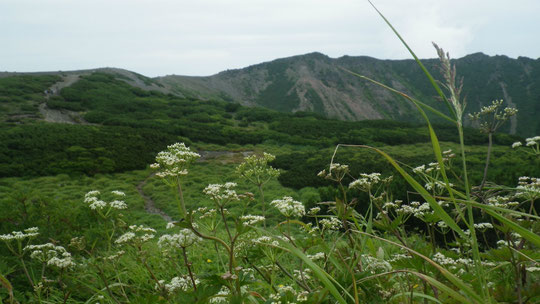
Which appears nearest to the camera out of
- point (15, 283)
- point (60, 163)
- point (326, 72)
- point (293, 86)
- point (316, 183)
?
point (15, 283)

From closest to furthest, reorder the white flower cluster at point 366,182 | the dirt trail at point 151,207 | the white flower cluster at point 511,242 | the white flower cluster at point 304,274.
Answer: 1. the white flower cluster at point 511,242
2. the white flower cluster at point 304,274
3. the white flower cluster at point 366,182
4. the dirt trail at point 151,207

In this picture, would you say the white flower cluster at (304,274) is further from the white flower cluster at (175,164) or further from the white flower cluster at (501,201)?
the white flower cluster at (501,201)

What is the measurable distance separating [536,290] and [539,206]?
8.06 metres

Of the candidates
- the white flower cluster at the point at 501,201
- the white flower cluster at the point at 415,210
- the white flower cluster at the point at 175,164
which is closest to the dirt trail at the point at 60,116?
the white flower cluster at the point at 175,164

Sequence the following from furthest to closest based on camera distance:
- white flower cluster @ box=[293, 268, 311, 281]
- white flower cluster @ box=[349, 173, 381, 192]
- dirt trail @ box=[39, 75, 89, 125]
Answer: dirt trail @ box=[39, 75, 89, 125], white flower cluster @ box=[349, 173, 381, 192], white flower cluster @ box=[293, 268, 311, 281]

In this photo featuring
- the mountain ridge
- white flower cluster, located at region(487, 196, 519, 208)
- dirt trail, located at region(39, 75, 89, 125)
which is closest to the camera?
white flower cluster, located at region(487, 196, 519, 208)

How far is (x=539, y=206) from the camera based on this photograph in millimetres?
7902

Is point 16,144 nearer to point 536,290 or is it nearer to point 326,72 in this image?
point 536,290

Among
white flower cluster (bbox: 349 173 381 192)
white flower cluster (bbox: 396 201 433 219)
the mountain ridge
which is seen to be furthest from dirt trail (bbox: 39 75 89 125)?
the mountain ridge

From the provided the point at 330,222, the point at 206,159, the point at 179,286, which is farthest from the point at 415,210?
the point at 206,159

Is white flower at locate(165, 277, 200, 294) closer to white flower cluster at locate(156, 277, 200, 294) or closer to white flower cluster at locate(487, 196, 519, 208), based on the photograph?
white flower cluster at locate(156, 277, 200, 294)

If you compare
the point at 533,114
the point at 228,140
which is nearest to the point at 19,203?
the point at 228,140

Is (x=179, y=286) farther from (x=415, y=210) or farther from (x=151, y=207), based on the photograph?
(x=151, y=207)

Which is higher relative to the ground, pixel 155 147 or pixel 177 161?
pixel 177 161
